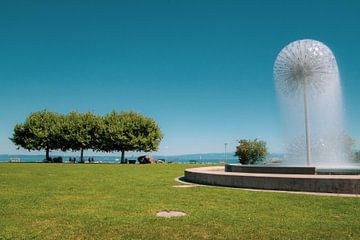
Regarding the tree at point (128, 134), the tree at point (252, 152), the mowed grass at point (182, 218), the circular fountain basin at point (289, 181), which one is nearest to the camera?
the mowed grass at point (182, 218)

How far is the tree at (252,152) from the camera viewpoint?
3822 centimetres

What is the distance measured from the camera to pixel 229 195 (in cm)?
1373

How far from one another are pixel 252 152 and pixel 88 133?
129 ft

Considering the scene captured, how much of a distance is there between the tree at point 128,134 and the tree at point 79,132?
166cm

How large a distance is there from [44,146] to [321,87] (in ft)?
189

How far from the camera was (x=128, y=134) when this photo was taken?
66125mm

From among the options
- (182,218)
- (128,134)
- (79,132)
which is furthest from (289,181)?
(79,132)

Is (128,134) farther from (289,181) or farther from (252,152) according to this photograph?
(289,181)

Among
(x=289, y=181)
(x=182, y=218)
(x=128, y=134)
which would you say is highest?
(x=128, y=134)

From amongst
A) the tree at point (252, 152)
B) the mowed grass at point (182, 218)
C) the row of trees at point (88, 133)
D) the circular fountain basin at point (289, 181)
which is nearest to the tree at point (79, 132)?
the row of trees at point (88, 133)

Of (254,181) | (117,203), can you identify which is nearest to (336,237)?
(117,203)

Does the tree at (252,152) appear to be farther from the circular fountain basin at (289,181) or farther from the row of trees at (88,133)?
the row of trees at (88,133)

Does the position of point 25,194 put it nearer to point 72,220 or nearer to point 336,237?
point 72,220

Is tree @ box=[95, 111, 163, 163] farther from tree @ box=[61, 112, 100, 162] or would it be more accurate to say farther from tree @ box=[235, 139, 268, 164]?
tree @ box=[235, 139, 268, 164]
